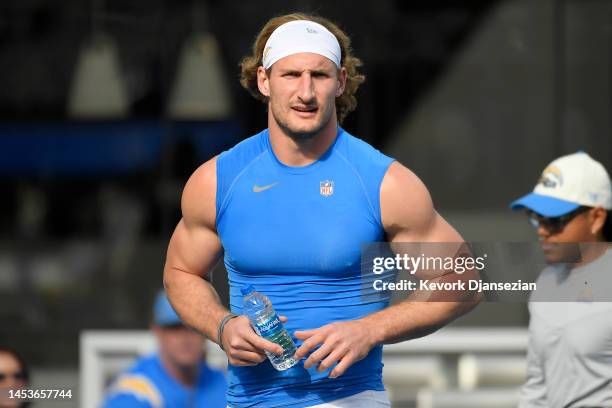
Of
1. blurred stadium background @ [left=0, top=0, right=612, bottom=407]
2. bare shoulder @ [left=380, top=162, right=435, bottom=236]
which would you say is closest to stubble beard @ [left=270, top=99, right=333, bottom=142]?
bare shoulder @ [left=380, top=162, right=435, bottom=236]

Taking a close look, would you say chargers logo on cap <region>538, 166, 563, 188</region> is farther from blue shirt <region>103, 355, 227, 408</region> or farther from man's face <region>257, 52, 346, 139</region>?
blue shirt <region>103, 355, 227, 408</region>

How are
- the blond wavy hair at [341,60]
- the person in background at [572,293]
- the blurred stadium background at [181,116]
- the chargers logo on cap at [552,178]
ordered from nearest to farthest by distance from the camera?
the blond wavy hair at [341,60] → the person in background at [572,293] → the chargers logo on cap at [552,178] → the blurred stadium background at [181,116]

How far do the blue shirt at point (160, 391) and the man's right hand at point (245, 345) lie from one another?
1098mm

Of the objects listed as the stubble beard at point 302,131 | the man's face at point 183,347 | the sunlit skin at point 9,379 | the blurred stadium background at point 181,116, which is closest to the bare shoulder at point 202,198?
the stubble beard at point 302,131

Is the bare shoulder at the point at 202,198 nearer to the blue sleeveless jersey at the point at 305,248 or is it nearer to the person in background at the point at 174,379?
the blue sleeveless jersey at the point at 305,248

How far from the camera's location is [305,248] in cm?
405

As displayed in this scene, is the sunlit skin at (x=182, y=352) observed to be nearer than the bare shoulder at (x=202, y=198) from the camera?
No

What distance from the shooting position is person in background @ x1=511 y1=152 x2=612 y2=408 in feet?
15.0

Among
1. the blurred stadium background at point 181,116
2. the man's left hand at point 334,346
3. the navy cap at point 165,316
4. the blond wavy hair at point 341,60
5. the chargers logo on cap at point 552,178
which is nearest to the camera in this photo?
the man's left hand at point 334,346

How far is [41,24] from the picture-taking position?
1029 centimetres

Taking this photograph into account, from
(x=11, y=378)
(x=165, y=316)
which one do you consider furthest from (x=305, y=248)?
(x=11, y=378)

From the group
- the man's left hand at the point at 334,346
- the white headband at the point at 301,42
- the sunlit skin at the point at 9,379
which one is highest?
the white headband at the point at 301,42

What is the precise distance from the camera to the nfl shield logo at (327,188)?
4.12m

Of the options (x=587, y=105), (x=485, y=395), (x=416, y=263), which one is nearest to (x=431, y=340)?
(x=485, y=395)
